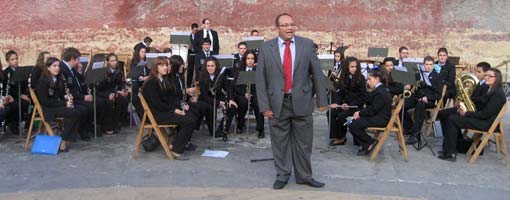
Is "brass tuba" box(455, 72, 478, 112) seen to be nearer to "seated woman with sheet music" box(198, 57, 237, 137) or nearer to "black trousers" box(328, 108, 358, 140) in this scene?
"black trousers" box(328, 108, 358, 140)

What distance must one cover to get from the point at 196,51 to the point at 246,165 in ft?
21.6

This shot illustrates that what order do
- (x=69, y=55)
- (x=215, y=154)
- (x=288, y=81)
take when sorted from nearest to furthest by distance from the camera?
(x=288, y=81) → (x=215, y=154) → (x=69, y=55)

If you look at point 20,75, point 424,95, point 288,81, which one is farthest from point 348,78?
point 20,75

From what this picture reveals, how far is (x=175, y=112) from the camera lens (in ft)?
25.1

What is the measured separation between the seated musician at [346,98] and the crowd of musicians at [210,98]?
0.02m

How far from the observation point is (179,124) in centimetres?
749

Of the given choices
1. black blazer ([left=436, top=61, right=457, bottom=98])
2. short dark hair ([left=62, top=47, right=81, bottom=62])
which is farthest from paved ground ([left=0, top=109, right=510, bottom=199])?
black blazer ([left=436, top=61, right=457, bottom=98])

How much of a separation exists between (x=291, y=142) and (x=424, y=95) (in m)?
4.00

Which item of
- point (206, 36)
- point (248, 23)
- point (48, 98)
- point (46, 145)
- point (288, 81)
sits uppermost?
point (248, 23)

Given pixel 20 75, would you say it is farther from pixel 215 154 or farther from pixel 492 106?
pixel 492 106

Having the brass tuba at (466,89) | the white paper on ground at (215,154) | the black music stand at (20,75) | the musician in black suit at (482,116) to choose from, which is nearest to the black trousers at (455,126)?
the musician in black suit at (482,116)

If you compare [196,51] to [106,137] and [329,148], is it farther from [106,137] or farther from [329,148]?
[329,148]

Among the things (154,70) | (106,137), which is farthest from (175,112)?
(106,137)

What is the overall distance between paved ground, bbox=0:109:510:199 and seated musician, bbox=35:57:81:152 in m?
0.29
